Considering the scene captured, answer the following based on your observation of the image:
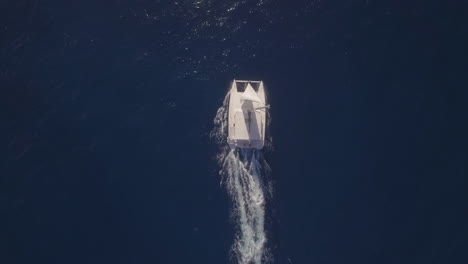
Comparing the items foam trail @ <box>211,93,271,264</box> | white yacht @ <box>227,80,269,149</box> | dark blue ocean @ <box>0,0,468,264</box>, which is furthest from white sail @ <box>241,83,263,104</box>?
foam trail @ <box>211,93,271,264</box>

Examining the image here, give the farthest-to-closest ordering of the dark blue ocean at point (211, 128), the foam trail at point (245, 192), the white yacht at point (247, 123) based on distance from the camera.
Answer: the white yacht at point (247, 123), the dark blue ocean at point (211, 128), the foam trail at point (245, 192)

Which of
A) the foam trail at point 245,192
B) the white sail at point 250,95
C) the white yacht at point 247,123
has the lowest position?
the foam trail at point 245,192

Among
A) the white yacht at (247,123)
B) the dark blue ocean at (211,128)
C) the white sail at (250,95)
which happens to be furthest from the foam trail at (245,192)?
the white sail at (250,95)

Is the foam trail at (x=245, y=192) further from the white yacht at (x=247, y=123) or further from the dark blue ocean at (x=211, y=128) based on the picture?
A: the white yacht at (x=247, y=123)

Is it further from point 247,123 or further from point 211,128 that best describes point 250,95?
point 211,128

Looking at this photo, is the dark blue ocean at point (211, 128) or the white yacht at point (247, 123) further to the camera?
the white yacht at point (247, 123)

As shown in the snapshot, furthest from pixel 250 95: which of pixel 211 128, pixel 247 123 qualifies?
pixel 211 128

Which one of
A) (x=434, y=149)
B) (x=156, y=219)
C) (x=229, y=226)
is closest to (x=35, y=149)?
(x=156, y=219)

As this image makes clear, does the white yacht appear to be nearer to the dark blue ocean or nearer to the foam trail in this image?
the foam trail
